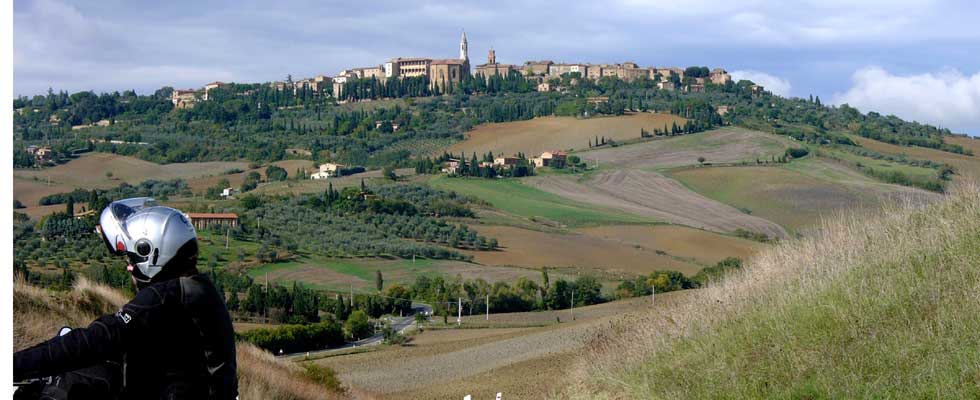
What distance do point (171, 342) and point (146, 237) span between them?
445 mm

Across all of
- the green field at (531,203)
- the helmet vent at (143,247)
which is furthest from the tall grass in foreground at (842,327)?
the green field at (531,203)

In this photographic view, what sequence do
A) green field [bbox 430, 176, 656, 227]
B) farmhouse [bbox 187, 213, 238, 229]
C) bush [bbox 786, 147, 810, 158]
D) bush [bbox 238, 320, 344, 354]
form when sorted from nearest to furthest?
bush [bbox 238, 320, 344, 354] < farmhouse [bbox 187, 213, 238, 229] < green field [bbox 430, 176, 656, 227] < bush [bbox 786, 147, 810, 158]

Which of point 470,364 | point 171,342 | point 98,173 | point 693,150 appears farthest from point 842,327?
point 693,150

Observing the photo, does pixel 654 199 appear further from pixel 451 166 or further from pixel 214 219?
pixel 214 219

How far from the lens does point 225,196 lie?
341 feet

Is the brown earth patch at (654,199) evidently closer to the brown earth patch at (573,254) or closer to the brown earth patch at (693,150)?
the brown earth patch at (693,150)

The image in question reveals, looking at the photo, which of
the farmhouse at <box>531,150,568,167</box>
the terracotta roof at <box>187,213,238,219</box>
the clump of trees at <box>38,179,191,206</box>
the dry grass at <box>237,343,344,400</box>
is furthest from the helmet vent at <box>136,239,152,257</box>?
the farmhouse at <box>531,150,568,167</box>

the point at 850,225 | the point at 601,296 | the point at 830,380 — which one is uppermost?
the point at 850,225

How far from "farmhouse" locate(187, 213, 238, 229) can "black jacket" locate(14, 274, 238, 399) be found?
251 ft

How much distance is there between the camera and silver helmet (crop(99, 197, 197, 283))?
13.2ft

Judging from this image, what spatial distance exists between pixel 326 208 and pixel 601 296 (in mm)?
42247

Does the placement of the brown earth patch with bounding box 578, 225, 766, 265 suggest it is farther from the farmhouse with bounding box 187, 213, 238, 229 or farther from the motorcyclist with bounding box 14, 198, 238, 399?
the motorcyclist with bounding box 14, 198, 238, 399

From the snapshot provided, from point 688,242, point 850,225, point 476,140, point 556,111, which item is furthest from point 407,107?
point 850,225

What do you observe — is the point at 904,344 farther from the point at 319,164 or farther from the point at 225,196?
the point at 319,164
